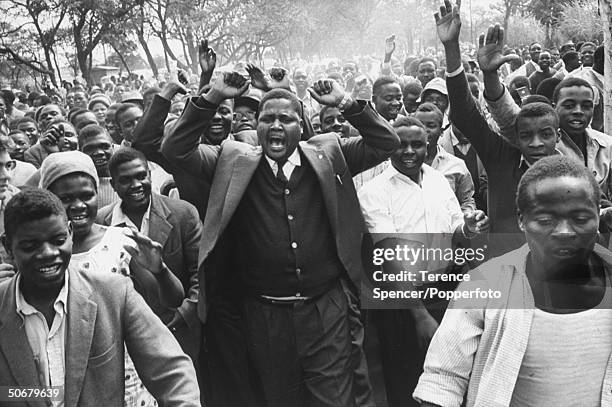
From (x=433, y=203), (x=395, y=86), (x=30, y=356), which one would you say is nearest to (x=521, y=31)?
(x=395, y=86)

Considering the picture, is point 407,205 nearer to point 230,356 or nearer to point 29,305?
point 230,356

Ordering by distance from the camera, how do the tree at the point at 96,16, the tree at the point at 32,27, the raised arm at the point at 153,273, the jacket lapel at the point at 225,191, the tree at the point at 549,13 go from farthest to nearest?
the tree at the point at 549,13
the tree at the point at 32,27
the tree at the point at 96,16
the jacket lapel at the point at 225,191
the raised arm at the point at 153,273

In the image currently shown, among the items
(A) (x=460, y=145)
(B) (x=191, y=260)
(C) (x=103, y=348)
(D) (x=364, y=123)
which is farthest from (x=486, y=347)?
(A) (x=460, y=145)

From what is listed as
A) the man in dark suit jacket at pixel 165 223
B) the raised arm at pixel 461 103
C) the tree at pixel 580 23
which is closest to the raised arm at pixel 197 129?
the man in dark suit jacket at pixel 165 223

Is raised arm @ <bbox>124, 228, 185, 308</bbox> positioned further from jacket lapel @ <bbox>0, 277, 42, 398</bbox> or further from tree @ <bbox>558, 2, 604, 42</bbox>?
tree @ <bbox>558, 2, 604, 42</bbox>

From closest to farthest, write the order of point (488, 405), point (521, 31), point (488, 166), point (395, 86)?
point (488, 405), point (488, 166), point (395, 86), point (521, 31)

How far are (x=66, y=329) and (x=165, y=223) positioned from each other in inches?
46.4

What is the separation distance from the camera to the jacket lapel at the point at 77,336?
1817mm

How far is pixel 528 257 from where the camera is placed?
1.98 meters

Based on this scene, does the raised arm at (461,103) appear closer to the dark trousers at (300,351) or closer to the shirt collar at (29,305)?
the dark trousers at (300,351)

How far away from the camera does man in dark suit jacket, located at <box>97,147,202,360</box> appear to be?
2998 millimetres

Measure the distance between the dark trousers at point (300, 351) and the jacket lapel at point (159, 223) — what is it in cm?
49

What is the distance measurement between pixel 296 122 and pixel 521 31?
2609 cm

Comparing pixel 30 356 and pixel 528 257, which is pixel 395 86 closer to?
pixel 528 257
